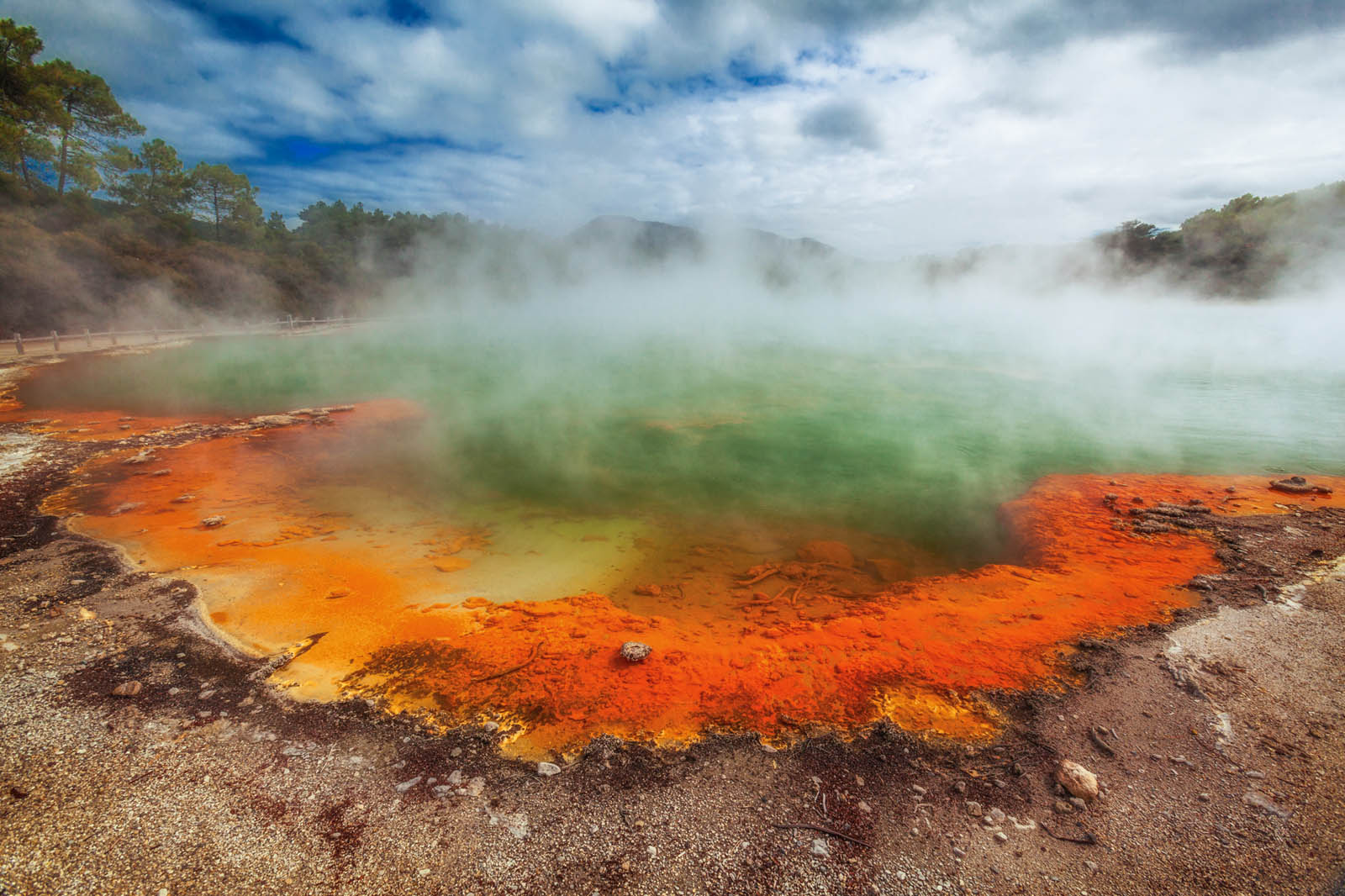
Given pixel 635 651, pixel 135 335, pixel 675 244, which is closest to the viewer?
pixel 635 651

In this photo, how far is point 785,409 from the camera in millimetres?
13969

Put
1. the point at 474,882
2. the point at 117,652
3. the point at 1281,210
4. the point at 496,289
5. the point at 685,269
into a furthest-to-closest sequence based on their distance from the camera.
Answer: the point at 685,269
the point at 496,289
the point at 1281,210
the point at 117,652
the point at 474,882

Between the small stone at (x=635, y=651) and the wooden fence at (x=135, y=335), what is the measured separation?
23626 millimetres

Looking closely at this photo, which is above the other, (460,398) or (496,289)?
(496,289)

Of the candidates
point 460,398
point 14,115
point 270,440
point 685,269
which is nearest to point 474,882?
point 270,440

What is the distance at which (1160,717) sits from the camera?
10.8 ft

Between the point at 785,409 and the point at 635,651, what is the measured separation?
428 inches

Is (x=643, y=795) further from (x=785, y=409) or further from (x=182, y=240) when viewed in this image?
(x=182, y=240)

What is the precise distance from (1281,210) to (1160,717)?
57.4 m

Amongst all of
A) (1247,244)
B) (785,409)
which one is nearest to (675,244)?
(1247,244)

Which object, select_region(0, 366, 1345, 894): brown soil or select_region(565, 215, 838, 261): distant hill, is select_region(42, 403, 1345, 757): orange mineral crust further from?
select_region(565, 215, 838, 261): distant hill

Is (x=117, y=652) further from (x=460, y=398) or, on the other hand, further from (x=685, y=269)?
(x=685, y=269)

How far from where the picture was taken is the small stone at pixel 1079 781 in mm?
2721

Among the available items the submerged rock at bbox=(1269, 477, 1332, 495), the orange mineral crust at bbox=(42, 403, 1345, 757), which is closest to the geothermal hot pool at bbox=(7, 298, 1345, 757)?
the orange mineral crust at bbox=(42, 403, 1345, 757)
